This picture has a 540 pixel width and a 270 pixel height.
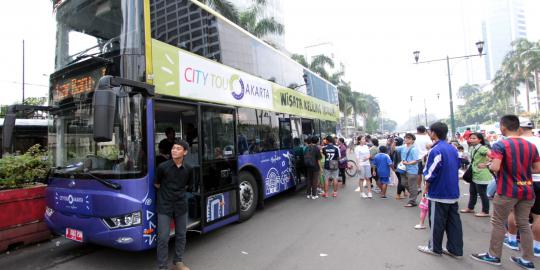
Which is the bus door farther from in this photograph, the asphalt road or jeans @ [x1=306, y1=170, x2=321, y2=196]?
jeans @ [x1=306, y1=170, x2=321, y2=196]

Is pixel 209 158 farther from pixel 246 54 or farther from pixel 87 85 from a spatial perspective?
pixel 246 54

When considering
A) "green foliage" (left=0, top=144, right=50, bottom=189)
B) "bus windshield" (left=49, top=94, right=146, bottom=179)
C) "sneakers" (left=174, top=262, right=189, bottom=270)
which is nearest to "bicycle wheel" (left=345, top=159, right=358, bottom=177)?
"sneakers" (left=174, top=262, right=189, bottom=270)

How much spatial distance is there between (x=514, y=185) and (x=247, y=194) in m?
4.51

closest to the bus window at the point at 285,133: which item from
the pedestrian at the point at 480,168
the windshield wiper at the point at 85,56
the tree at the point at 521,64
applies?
the pedestrian at the point at 480,168

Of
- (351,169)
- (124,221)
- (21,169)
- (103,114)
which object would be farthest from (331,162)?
(21,169)

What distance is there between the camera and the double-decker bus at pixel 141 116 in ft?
13.4

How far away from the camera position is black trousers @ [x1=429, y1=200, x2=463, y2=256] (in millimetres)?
4379

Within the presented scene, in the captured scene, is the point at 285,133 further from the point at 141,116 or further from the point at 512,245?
the point at 512,245

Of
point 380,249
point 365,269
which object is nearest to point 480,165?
point 380,249

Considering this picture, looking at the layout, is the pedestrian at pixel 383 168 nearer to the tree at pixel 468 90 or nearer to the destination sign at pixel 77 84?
the destination sign at pixel 77 84

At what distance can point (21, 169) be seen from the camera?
5629 mm

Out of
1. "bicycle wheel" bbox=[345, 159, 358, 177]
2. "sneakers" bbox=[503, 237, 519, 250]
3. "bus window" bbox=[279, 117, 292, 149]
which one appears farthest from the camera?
"bicycle wheel" bbox=[345, 159, 358, 177]

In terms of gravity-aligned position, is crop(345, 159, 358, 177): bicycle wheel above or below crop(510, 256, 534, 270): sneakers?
above

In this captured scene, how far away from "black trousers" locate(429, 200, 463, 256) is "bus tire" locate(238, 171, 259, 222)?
351 cm
